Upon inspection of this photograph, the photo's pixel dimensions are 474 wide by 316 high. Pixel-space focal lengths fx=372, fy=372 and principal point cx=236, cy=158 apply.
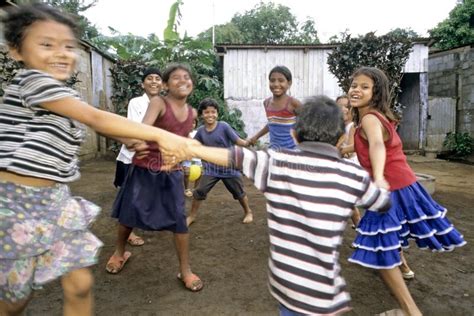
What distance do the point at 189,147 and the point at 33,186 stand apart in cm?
70

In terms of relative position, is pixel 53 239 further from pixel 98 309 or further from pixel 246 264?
pixel 246 264

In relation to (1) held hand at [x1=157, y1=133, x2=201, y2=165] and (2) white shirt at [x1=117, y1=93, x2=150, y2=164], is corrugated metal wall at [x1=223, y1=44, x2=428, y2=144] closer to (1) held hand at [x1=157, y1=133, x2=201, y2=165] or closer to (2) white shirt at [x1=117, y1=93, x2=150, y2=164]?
(2) white shirt at [x1=117, y1=93, x2=150, y2=164]

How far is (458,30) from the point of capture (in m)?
14.1

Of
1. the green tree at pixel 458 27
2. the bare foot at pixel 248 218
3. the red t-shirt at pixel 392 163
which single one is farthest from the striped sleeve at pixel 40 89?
the green tree at pixel 458 27

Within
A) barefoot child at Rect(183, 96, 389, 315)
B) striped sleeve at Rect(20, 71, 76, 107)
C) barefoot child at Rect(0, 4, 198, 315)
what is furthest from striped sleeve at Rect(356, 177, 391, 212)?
striped sleeve at Rect(20, 71, 76, 107)

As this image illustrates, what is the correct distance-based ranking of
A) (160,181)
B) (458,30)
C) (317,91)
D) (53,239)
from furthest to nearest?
(458,30)
(317,91)
(160,181)
(53,239)

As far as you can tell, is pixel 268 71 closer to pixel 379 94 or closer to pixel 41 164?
pixel 379 94

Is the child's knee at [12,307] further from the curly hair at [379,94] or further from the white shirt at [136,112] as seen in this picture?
the white shirt at [136,112]

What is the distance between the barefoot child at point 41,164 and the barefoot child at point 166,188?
46.0 inches

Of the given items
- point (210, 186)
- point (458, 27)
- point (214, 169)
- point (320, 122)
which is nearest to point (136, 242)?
point (210, 186)

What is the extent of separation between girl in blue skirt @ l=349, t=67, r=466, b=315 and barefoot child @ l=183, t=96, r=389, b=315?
65 cm

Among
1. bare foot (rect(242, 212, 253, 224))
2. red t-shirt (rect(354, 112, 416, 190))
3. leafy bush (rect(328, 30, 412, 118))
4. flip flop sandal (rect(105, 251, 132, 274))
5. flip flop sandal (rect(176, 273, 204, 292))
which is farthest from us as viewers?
leafy bush (rect(328, 30, 412, 118))

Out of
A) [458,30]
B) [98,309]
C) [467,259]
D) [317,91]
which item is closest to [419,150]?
[317,91]

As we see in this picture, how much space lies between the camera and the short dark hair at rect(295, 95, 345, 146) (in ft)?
5.50
